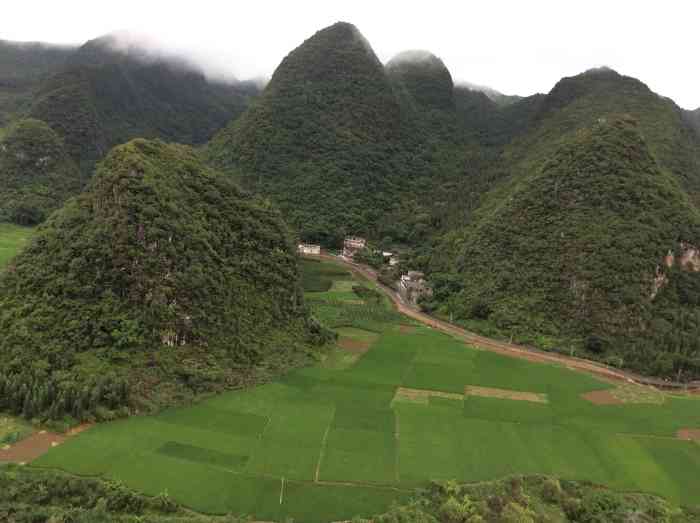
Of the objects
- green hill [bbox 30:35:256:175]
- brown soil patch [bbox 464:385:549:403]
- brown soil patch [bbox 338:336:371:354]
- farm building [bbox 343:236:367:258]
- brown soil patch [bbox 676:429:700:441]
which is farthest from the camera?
green hill [bbox 30:35:256:175]

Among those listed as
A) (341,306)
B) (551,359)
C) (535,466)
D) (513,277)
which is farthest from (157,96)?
(535,466)

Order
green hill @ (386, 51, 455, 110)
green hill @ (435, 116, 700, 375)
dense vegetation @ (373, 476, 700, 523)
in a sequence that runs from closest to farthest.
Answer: dense vegetation @ (373, 476, 700, 523), green hill @ (435, 116, 700, 375), green hill @ (386, 51, 455, 110)

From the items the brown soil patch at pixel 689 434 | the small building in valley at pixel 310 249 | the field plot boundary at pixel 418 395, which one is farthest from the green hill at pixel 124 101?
the brown soil patch at pixel 689 434

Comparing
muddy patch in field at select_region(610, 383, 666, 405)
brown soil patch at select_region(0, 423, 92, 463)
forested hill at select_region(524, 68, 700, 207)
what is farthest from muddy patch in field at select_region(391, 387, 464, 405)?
forested hill at select_region(524, 68, 700, 207)

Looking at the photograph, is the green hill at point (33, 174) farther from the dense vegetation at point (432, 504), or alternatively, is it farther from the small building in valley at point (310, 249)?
the dense vegetation at point (432, 504)

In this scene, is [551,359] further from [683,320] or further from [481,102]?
[481,102]

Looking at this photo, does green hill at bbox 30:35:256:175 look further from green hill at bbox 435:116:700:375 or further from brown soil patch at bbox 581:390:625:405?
brown soil patch at bbox 581:390:625:405

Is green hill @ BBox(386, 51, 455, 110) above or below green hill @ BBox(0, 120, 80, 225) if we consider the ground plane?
above

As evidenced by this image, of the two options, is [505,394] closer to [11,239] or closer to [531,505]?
[531,505]
